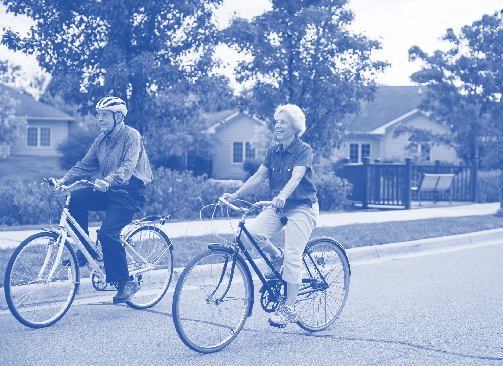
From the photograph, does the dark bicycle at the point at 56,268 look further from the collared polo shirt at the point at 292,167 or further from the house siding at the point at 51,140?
the house siding at the point at 51,140

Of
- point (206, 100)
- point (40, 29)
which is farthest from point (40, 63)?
point (206, 100)

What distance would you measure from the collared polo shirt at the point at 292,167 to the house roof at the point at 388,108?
115 feet

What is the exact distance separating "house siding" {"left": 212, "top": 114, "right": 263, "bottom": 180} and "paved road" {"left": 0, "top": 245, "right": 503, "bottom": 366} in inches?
1432

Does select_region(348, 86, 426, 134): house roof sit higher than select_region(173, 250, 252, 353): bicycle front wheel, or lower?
higher

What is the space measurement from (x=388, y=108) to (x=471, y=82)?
16.1 meters

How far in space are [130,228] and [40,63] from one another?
962 centimetres

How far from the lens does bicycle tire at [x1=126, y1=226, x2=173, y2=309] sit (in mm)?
6418

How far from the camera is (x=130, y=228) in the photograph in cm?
645

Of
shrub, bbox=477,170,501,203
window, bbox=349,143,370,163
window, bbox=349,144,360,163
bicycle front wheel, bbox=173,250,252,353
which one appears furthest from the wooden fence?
window, bbox=349,144,360,163

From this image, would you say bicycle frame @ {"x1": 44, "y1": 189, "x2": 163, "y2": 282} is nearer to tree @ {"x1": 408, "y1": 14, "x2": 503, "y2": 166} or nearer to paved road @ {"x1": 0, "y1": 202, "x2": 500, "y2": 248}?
paved road @ {"x1": 0, "y1": 202, "x2": 500, "y2": 248}

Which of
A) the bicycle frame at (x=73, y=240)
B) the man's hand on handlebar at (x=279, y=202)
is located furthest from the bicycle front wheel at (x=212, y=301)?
the bicycle frame at (x=73, y=240)

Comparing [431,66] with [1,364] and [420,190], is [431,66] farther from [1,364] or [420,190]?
[1,364]

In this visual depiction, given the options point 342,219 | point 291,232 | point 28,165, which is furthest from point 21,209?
point 28,165

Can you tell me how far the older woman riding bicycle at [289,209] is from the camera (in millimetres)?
5215
